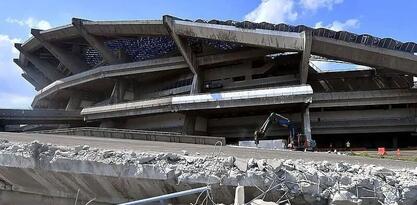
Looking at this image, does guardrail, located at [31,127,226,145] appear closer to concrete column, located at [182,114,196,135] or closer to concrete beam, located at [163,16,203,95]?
concrete column, located at [182,114,196,135]

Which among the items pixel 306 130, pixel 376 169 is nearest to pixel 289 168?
pixel 376 169

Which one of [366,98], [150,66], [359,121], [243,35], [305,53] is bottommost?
[359,121]

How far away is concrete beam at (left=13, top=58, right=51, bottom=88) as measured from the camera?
71.2 m

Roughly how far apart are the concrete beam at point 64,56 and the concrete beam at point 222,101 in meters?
16.5

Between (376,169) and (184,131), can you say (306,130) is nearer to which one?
(184,131)

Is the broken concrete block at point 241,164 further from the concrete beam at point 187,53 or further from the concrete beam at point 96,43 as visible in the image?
the concrete beam at point 96,43

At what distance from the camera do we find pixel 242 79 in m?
48.3

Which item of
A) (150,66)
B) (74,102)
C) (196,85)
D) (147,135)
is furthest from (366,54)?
(74,102)

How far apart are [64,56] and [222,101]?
100 ft

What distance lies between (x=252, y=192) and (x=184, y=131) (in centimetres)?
3754

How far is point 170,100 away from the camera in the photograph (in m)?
42.3

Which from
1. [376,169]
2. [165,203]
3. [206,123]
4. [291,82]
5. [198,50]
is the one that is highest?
[198,50]

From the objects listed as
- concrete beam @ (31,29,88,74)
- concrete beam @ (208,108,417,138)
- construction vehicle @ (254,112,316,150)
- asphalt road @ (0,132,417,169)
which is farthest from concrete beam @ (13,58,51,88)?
asphalt road @ (0,132,417,169)

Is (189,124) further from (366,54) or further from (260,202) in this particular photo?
(260,202)
